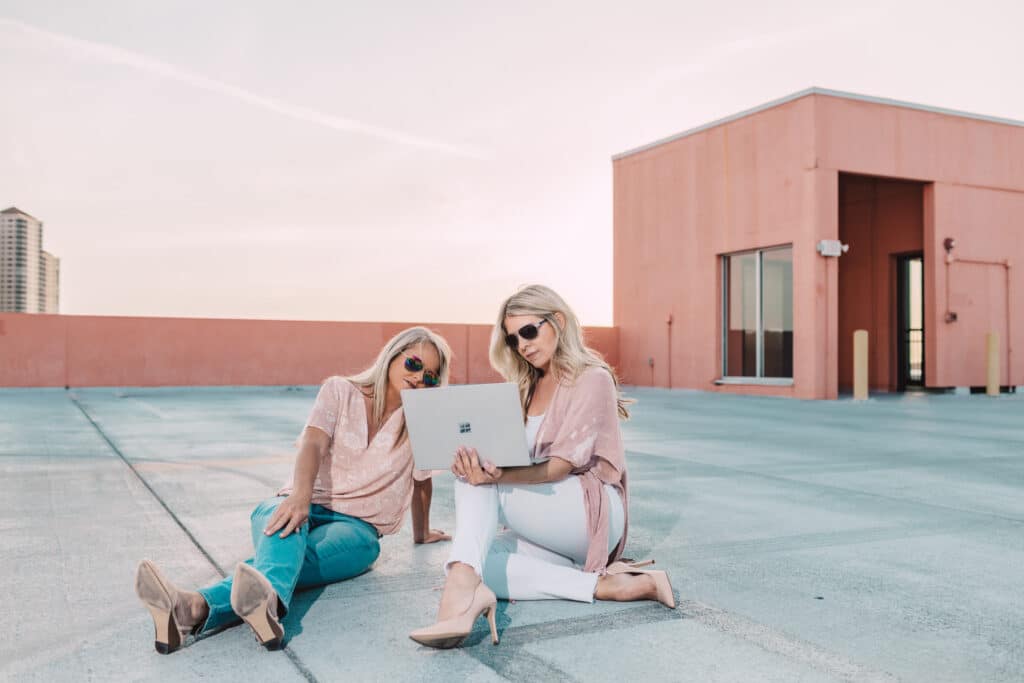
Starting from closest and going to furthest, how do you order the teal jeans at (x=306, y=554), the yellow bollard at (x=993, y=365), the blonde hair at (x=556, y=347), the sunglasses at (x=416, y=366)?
1. the teal jeans at (x=306, y=554)
2. the blonde hair at (x=556, y=347)
3. the sunglasses at (x=416, y=366)
4. the yellow bollard at (x=993, y=365)

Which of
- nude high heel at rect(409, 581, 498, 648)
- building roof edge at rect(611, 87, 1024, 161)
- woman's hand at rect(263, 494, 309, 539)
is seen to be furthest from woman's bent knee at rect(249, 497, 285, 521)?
building roof edge at rect(611, 87, 1024, 161)

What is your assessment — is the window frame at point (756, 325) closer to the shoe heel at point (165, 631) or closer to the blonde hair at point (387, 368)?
the blonde hair at point (387, 368)

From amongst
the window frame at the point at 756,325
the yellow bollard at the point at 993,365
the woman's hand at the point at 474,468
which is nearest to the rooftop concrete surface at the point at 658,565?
the woman's hand at the point at 474,468

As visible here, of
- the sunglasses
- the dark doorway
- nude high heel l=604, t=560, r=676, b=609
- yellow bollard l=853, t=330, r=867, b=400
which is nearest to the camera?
nude high heel l=604, t=560, r=676, b=609

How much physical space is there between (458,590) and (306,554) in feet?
2.43

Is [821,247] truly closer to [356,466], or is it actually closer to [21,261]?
[356,466]

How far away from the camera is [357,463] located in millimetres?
3291

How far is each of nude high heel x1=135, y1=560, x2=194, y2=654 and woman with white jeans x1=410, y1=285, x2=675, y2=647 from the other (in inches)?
34.3

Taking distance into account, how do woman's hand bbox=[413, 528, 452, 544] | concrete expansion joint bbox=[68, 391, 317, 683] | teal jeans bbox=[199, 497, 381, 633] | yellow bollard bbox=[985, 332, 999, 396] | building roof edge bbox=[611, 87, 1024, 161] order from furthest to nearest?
yellow bollard bbox=[985, 332, 999, 396]
building roof edge bbox=[611, 87, 1024, 161]
woman's hand bbox=[413, 528, 452, 544]
teal jeans bbox=[199, 497, 381, 633]
concrete expansion joint bbox=[68, 391, 317, 683]

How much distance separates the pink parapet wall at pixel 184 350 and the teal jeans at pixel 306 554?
1684cm

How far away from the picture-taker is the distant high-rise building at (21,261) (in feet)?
417

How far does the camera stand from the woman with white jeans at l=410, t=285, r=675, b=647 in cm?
289

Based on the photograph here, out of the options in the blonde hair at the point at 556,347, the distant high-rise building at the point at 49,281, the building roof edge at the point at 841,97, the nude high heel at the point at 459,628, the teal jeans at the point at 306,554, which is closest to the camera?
the nude high heel at the point at 459,628

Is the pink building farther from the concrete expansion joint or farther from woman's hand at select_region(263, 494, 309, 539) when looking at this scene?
woman's hand at select_region(263, 494, 309, 539)
